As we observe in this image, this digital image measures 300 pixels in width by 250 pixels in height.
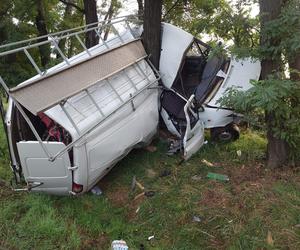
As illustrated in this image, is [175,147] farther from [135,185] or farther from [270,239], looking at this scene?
[270,239]

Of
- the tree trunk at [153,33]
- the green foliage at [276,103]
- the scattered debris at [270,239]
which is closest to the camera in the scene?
the scattered debris at [270,239]

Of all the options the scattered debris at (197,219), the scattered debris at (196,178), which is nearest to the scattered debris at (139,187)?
the scattered debris at (196,178)

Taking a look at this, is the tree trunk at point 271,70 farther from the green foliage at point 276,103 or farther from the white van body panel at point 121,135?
the white van body panel at point 121,135

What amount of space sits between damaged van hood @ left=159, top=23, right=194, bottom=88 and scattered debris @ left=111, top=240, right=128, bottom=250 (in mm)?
3750

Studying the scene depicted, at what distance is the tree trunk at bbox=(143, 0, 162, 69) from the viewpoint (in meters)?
8.33

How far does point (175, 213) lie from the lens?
18.3ft

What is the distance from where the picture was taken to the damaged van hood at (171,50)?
8.08m

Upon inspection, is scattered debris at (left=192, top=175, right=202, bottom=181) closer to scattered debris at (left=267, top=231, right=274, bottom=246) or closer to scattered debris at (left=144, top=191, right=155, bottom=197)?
scattered debris at (left=144, top=191, right=155, bottom=197)

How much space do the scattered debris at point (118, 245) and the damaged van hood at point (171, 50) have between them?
3750 millimetres

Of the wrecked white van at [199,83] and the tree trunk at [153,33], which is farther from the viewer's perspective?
the tree trunk at [153,33]

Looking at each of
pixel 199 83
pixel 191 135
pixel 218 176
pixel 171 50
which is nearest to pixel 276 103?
pixel 218 176

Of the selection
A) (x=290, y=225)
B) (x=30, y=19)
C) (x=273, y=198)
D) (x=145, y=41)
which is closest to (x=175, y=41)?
(x=145, y=41)

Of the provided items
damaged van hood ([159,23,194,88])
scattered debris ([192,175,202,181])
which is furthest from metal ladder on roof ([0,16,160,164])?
scattered debris ([192,175,202,181])

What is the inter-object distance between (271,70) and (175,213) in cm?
266
